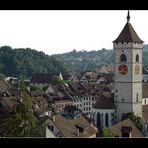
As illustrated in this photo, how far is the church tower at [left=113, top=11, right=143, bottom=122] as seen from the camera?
28969 mm

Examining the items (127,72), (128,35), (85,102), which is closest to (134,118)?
(127,72)

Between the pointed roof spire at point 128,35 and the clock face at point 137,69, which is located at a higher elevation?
the pointed roof spire at point 128,35

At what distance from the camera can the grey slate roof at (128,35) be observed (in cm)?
2920

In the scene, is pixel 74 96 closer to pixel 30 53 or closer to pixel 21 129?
pixel 21 129

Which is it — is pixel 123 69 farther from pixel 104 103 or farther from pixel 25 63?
pixel 25 63

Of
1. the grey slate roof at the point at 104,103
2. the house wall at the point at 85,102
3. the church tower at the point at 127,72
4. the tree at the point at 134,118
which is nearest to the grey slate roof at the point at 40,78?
the house wall at the point at 85,102

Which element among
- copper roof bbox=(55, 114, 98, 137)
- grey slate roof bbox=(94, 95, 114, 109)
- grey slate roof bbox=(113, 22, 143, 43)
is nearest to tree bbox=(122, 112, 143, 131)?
grey slate roof bbox=(94, 95, 114, 109)

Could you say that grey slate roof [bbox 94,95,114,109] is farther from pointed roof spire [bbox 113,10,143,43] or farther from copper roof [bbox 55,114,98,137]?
copper roof [bbox 55,114,98,137]

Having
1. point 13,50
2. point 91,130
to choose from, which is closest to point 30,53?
point 13,50

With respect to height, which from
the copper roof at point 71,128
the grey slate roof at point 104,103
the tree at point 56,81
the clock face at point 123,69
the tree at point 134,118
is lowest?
the tree at point 134,118

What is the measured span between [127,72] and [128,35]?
7.27 ft

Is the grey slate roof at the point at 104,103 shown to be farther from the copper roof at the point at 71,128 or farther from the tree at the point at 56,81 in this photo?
the tree at the point at 56,81

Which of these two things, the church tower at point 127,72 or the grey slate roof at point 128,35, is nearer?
the church tower at point 127,72
